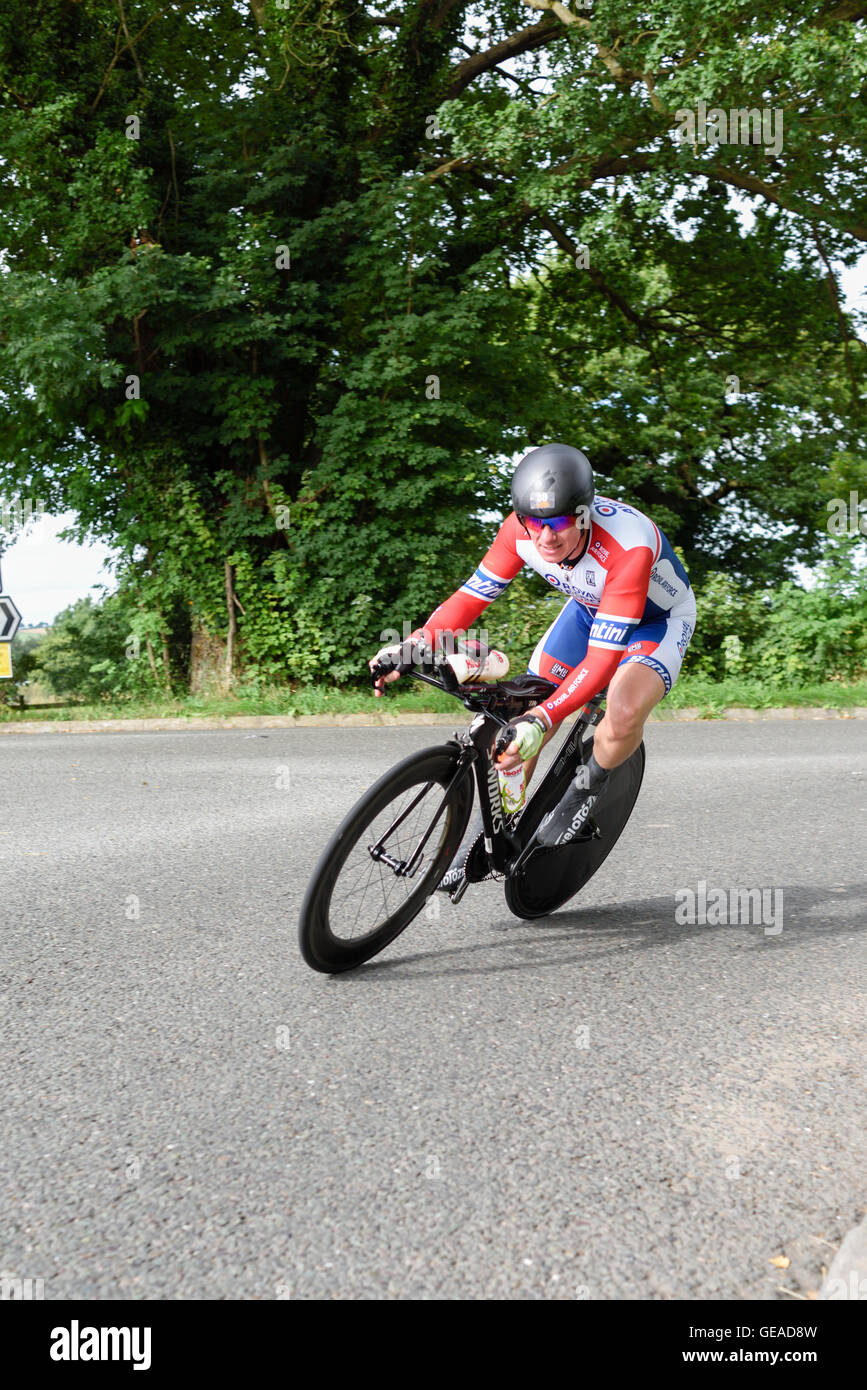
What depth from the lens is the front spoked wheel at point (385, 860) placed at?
3982 mm

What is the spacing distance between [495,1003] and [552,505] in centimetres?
166

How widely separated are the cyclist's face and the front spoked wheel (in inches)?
30.9

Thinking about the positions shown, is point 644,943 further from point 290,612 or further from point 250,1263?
point 290,612

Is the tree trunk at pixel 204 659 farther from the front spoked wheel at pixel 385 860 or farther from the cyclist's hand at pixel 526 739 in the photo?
the cyclist's hand at pixel 526 739

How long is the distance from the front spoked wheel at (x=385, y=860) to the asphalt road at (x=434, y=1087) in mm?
155

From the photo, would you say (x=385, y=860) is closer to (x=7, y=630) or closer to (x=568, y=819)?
(x=568, y=819)

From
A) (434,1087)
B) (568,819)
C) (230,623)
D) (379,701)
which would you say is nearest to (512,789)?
(568,819)

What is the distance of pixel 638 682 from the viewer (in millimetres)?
4480

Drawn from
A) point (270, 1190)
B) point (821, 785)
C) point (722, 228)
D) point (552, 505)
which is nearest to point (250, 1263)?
point (270, 1190)

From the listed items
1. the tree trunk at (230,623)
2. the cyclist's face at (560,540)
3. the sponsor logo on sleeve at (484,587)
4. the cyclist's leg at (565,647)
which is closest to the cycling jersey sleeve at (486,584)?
the sponsor logo on sleeve at (484,587)

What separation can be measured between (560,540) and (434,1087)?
6.18 feet

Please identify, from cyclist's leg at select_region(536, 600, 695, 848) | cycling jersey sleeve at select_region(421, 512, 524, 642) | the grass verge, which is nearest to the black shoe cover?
cyclist's leg at select_region(536, 600, 695, 848)

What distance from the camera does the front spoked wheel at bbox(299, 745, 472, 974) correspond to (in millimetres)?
3982

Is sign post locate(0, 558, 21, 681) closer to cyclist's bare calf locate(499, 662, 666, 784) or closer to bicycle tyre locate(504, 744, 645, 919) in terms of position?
bicycle tyre locate(504, 744, 645, 919)
